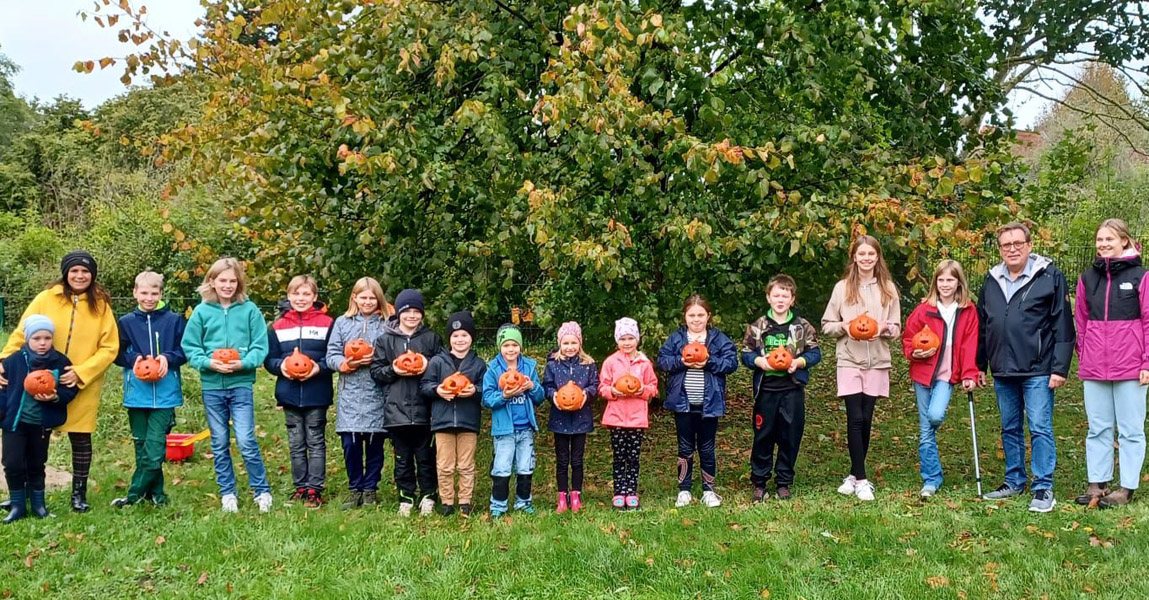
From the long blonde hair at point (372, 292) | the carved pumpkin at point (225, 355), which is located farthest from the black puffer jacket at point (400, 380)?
the carved pumpkin at point (225, 355)

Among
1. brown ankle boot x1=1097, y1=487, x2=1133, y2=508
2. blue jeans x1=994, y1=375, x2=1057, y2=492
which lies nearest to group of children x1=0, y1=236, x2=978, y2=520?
blue jeans x1=994, y1=375, x2=1057, y2=492

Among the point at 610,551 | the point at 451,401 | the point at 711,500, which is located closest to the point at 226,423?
the point at 451,401

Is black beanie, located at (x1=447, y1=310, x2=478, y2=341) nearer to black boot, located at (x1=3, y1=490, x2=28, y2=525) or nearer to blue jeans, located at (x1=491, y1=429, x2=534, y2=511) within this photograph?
blue jeans, located at (x1=491, y1=429, x2=534, y2=511)

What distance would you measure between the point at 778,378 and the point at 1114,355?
2.02m

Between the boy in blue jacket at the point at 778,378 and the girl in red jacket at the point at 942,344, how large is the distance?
70cm

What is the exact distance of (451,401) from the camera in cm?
560

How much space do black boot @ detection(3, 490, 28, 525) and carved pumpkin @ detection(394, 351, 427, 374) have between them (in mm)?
2641

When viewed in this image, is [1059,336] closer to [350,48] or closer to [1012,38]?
[350,48]

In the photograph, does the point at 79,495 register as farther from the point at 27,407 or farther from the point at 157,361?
the point at 157,361

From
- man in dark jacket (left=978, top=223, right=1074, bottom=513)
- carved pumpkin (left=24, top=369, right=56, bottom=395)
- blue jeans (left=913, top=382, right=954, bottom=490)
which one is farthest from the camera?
blue jeans (left=913, top=382, right=954, bottom=490)

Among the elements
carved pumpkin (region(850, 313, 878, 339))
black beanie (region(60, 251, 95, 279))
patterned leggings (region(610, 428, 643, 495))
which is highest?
black beanie (region(60, 251, 95, 279))

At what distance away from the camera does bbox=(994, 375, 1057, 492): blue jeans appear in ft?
18.2

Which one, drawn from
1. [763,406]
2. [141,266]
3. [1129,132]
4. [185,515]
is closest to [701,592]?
[763,406]

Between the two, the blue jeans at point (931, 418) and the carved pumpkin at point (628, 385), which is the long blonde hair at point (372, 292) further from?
the blue jeans at point (931, 418)
